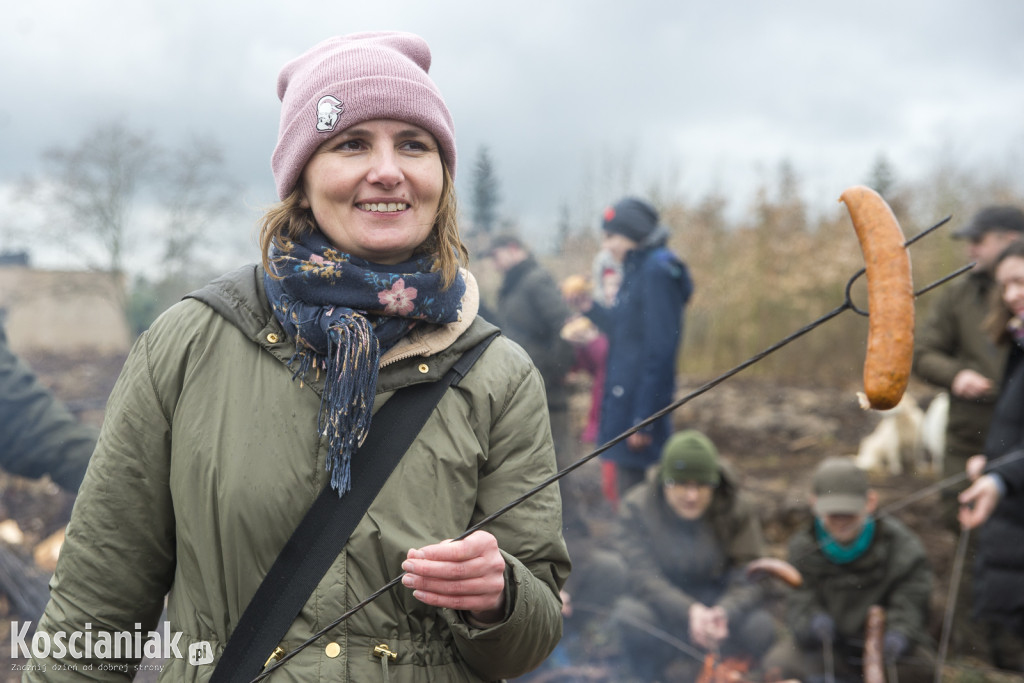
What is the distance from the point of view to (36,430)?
3.45m

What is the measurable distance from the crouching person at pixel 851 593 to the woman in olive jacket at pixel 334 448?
9.98ft

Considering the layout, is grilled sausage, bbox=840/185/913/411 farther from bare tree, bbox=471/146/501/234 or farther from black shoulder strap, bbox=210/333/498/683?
bare tree, bbox=471/146/501/234

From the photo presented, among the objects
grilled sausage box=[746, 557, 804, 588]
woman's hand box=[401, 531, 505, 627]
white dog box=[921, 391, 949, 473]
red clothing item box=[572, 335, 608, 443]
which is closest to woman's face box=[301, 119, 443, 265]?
woman's hand box=[401, 531, 505, 627]

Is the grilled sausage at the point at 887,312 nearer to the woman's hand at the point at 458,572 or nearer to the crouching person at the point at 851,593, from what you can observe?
the woman's hand at the point at 458,572

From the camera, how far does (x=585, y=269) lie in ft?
25.3

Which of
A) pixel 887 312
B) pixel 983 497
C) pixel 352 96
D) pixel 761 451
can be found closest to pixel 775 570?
pixel 983 497

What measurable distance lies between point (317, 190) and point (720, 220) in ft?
31.9

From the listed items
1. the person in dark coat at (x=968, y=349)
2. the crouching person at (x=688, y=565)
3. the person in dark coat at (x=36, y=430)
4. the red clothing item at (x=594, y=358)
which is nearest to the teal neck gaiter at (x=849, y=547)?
the crouching person at (x=688, y=565)

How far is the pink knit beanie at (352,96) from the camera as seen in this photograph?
1.56m

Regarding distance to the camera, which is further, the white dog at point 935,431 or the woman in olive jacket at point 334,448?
the white dog at point 935,431

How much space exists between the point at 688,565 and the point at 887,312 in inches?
124

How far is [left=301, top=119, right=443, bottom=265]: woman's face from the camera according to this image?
1.57m

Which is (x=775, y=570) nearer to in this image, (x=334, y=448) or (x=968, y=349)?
(x=968, y=349)

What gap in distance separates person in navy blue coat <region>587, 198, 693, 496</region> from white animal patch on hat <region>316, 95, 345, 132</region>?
10.8 feet
